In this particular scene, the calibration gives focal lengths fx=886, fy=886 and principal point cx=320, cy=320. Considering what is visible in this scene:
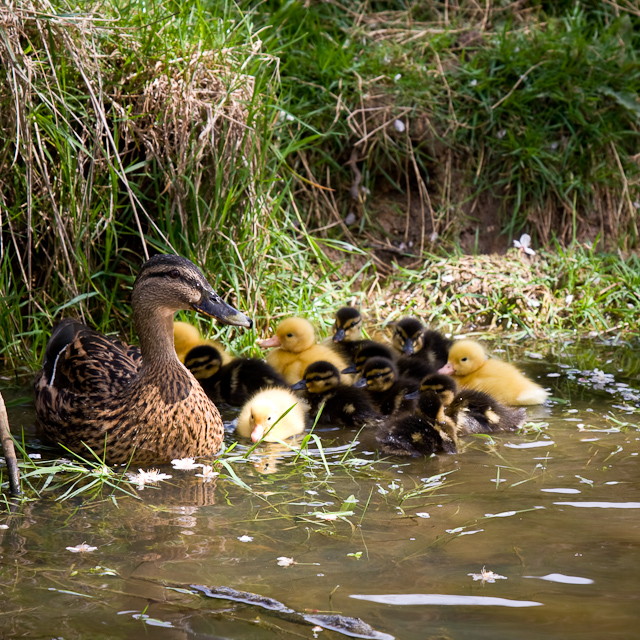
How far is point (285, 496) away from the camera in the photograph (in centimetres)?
330

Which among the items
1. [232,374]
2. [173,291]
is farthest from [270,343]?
[173,291]

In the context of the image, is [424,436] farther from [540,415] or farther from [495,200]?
[495,200]

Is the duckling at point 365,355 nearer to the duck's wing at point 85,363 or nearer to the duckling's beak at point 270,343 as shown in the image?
the duckling's beak at point 270,343

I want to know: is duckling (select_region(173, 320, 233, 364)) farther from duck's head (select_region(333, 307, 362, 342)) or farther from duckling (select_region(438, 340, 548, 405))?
duckling (select_region(438, 340, 548, 405))

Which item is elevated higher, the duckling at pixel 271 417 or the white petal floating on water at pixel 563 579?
the duckling at pixel 271 417

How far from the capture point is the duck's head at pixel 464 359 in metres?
4.63

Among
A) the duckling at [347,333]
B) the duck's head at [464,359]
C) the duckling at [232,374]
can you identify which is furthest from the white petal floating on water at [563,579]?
the duckling at [347,333]

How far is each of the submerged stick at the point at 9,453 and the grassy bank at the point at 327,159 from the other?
4.88ft

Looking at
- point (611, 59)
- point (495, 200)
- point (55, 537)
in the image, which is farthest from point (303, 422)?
point (611, 59)

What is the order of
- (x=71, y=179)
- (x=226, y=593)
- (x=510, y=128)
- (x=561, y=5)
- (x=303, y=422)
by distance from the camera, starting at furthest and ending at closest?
(x=561, y=5)
(x=510, y=128)
(x=71, y=179)
(x=303, y=422)
(x=226, y=593)

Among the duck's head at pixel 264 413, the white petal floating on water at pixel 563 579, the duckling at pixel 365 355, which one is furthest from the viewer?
the duckling at pixel 365 355

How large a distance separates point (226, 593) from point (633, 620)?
1.08 m

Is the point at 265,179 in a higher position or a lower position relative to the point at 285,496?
higher

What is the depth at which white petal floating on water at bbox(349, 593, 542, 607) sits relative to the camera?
239cm
